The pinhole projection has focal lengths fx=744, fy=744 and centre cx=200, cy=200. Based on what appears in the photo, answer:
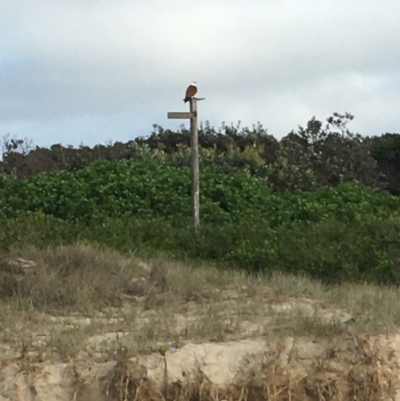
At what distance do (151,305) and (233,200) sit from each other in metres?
7.57

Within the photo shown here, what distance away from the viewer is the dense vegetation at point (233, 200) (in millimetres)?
9820

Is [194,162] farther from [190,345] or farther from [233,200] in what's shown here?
[190,345]

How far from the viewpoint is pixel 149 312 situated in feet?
22.0

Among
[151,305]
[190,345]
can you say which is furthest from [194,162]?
[190,345]

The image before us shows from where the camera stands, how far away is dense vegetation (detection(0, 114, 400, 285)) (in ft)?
32.2

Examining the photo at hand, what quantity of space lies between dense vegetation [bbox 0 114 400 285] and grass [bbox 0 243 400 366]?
1155mm

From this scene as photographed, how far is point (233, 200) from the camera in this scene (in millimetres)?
14453

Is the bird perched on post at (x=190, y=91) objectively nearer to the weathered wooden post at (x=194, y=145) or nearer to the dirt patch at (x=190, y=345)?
the weathered wooden post at (x=194, y=145)

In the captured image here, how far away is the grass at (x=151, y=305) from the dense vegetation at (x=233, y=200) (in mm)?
1155

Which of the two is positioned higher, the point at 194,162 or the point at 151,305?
the point at 194,162

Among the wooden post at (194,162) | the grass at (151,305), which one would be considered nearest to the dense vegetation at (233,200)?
the wooden post at (194,162)

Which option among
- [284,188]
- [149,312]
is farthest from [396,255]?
[284,188]

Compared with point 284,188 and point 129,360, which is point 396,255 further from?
point 284,188

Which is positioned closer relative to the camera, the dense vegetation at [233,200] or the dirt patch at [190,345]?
the dirt patch at [190,345]
